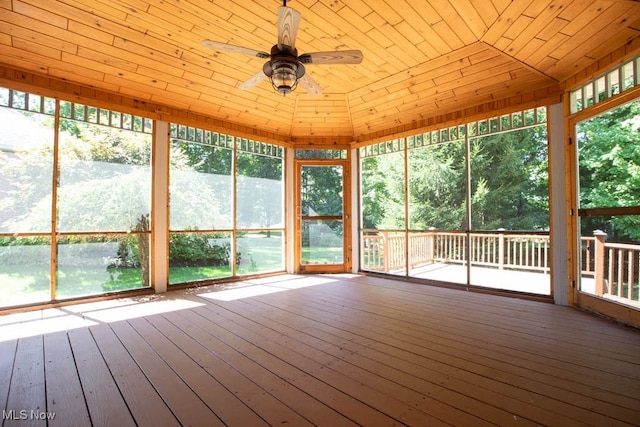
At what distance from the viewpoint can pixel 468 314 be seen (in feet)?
11.2

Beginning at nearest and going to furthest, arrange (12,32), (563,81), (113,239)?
(12,32) < (563,81) < (113,239)

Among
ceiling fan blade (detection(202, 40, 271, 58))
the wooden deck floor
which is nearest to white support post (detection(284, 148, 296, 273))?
the wooden deck floor

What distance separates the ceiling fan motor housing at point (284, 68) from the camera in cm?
249

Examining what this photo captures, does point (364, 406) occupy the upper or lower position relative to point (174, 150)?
lower

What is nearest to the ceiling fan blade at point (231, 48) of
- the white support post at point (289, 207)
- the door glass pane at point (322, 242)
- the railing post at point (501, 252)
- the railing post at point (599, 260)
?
the white support post at point (289, 207)

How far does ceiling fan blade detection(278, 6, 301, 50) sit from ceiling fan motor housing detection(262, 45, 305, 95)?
4 centimetres

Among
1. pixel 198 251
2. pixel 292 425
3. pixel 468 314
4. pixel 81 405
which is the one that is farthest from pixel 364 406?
pixel 198 251

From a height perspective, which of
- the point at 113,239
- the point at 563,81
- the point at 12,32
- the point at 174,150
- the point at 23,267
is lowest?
the point at 23,267

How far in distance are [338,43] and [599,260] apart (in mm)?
Result: 4374

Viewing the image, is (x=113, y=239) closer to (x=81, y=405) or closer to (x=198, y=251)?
(x=198, y=251)

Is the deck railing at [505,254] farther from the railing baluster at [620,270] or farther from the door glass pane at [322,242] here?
the door glass pane at [322,242]

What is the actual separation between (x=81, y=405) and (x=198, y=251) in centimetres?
351

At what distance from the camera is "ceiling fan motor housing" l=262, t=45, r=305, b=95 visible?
249 centimetres

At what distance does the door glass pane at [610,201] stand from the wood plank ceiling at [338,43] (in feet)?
3.48
